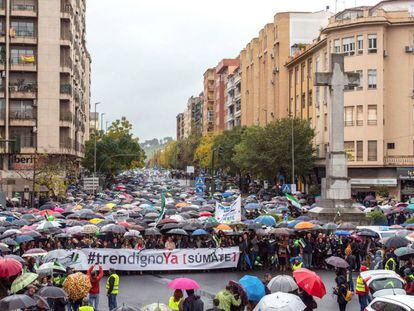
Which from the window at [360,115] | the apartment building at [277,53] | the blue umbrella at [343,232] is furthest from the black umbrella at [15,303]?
the apartment building at [277,53]

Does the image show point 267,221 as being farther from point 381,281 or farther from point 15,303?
point 15,303

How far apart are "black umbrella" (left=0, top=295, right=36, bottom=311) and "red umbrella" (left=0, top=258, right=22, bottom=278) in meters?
3.54

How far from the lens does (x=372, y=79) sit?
59500 mm

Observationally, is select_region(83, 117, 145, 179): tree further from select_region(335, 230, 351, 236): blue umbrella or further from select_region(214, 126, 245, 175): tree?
select_region(335, 230, 351, 236): blue umbrella

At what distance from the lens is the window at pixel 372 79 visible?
59344mm

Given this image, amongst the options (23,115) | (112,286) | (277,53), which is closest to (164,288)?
(112,286)

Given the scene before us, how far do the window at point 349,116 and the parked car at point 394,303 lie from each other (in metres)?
47.4

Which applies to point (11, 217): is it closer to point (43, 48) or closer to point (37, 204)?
point (37, 204)

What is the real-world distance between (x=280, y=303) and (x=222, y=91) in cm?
13261

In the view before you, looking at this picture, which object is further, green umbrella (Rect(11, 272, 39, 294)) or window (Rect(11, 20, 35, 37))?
window (Rect(11, 20, 35, 37))

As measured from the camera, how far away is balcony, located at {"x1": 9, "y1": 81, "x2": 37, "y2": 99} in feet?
201

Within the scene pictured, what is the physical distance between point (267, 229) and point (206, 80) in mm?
143663

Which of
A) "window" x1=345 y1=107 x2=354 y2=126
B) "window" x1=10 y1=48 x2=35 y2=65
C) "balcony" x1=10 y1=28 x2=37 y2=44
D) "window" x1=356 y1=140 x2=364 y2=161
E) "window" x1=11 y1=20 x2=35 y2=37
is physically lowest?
"window" x1=356 y1=140 x2=364 y2=161

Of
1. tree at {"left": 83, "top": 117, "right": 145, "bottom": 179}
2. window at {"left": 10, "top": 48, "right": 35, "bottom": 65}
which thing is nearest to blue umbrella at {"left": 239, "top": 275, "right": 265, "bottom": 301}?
window at {"left": 10, "top": 48, "right": 35, "bottom": 65}
